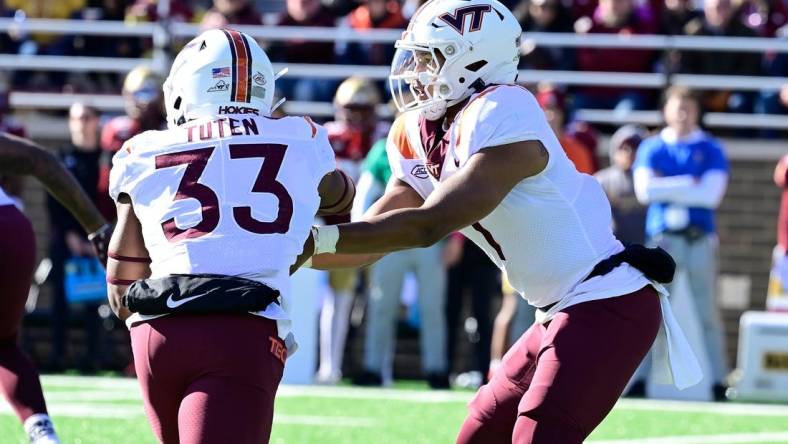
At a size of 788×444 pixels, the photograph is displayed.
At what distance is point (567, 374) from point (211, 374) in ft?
3.28

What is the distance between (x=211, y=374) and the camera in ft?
12.0

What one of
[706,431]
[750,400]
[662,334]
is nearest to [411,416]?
[706,431]

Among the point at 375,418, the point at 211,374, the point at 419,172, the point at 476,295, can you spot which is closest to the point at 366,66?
the point at 476,295

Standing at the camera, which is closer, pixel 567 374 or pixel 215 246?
pixel 215 246

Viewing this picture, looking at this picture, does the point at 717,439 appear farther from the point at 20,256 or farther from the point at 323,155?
the point at 323,155

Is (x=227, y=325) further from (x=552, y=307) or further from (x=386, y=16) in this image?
(x=386, y=16)

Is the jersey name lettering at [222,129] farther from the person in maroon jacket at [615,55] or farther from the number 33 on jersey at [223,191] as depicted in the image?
the person in maroon jacket at [615,55]

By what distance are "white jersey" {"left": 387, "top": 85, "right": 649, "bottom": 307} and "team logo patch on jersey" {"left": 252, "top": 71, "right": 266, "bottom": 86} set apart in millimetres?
563

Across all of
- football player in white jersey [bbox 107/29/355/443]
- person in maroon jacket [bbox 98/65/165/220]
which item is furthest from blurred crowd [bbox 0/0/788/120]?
football player in white jersey [bbox 107/29/355/443]

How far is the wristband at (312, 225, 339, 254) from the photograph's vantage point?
3867 millimetres

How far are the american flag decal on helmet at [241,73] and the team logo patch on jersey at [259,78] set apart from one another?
2 cm

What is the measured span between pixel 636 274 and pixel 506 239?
1.31ft

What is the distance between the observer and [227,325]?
3.69 metres

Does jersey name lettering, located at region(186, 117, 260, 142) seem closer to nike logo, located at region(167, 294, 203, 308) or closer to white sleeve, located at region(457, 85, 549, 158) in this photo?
nike logo, located at region(167, 294, 203, 308)
